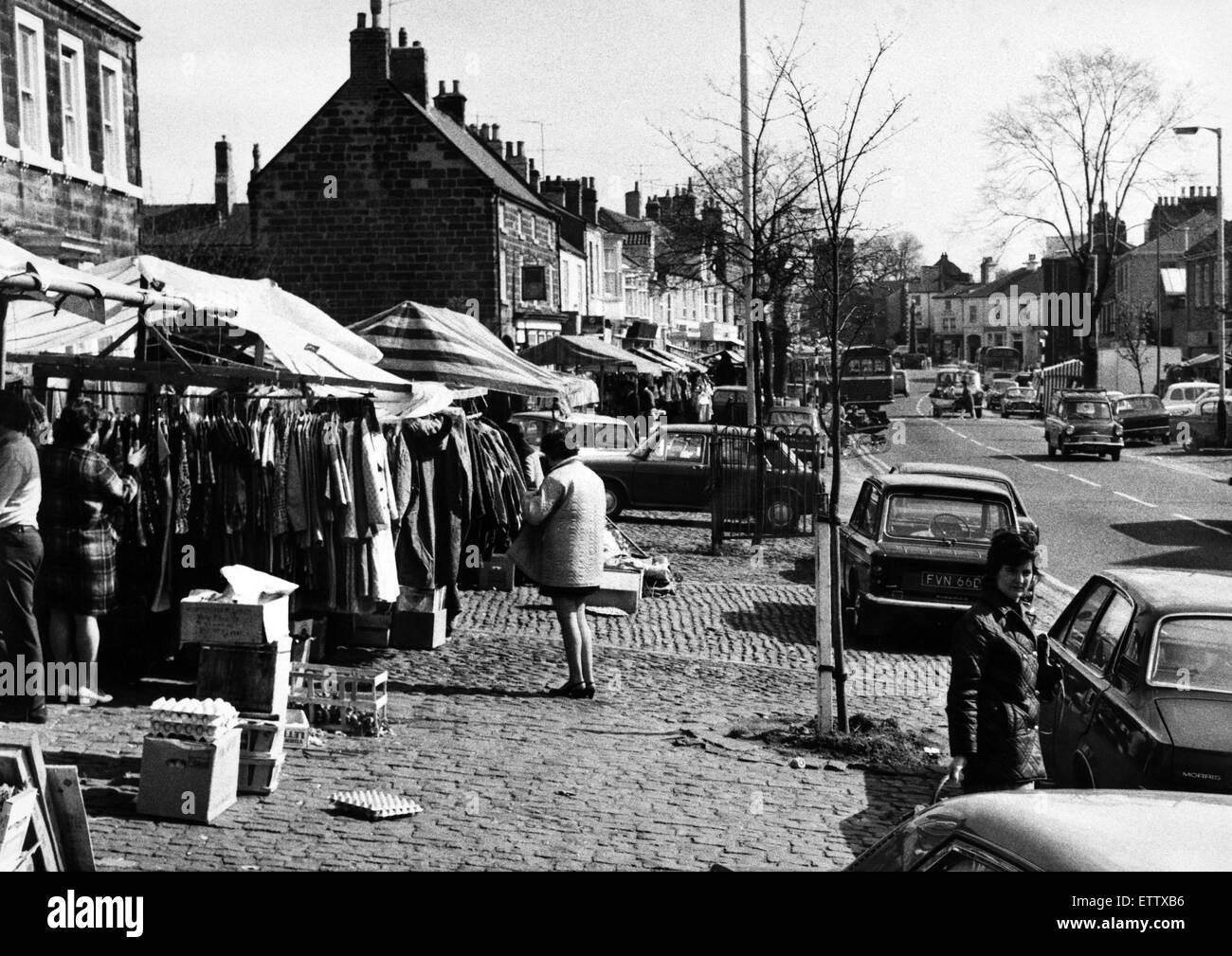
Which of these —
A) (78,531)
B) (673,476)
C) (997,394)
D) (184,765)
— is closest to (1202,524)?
(673,476)

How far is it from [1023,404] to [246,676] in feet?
222

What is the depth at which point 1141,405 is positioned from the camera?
48.1m

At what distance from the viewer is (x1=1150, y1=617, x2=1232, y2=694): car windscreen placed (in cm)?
711

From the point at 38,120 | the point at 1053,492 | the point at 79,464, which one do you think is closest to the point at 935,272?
the point at 1053,492

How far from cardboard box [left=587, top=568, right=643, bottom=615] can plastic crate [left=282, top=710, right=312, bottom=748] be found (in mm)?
5874

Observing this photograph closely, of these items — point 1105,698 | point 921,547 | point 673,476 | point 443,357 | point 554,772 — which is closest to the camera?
point 1105,698

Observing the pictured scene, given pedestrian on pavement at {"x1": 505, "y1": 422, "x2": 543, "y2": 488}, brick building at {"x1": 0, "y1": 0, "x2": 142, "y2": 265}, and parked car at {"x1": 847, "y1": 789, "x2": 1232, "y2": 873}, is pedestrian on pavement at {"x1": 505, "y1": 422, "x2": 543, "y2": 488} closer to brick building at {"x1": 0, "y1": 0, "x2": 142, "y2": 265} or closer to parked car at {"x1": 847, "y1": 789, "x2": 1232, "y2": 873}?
brick building at {"x1": 0, "y1": 0, "x2": 142, "y2": 265}

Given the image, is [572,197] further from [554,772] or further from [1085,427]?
[554,772]

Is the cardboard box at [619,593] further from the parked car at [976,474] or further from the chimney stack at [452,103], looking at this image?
the chimney stack at [452,103]

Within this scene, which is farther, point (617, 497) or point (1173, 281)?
point (1173, 281)

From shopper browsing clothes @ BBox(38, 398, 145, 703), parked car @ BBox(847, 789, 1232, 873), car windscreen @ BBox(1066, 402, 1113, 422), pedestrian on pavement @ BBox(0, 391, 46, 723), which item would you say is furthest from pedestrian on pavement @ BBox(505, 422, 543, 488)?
car windscreen @ BBox(1066, 402, 1113, 422)

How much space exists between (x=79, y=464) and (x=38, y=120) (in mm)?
14345

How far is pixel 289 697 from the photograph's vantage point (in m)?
8.98
